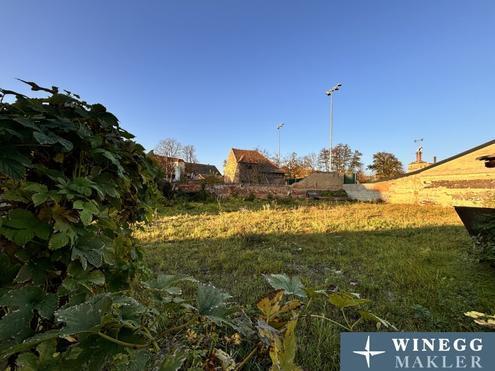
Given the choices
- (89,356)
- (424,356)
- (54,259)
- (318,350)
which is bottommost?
(318,350)

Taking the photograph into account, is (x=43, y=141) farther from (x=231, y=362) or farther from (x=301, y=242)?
(x=301, y=242)

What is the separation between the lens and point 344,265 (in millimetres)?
4031

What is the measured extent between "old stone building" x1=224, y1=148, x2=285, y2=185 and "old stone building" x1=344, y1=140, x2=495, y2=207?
16.0 metres

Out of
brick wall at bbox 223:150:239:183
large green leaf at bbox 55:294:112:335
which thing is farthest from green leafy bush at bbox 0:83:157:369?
brick wall at bbox 223:150:239:183

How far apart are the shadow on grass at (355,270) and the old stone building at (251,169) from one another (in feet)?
84.9

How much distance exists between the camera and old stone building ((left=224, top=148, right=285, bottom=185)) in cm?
3231

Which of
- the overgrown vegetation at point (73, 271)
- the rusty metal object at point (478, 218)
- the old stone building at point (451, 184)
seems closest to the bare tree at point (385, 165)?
the old stone building at point (451, 184)

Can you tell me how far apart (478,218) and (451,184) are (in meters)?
12.6

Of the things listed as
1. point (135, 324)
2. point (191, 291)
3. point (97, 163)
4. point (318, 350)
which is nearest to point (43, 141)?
point (97, 163)

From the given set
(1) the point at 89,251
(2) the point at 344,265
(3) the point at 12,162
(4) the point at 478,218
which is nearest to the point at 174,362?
(1) the point at 89,251

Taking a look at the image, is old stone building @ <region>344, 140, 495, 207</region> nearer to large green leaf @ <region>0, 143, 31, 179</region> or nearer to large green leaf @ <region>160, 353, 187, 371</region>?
large green leaf @ <region>160, 353, 187, 371</region>

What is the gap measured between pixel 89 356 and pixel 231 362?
1.63 ft

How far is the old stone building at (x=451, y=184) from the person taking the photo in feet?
41.0

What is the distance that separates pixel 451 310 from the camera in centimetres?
247
